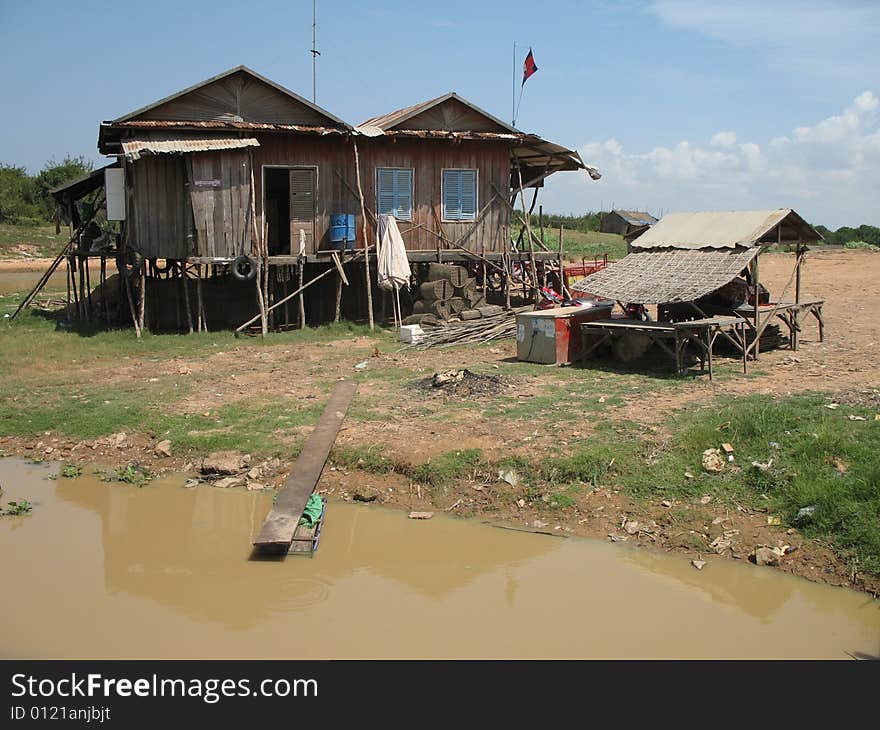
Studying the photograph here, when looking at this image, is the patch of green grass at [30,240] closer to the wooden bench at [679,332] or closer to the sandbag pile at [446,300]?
the sandbag pile at [446,300]

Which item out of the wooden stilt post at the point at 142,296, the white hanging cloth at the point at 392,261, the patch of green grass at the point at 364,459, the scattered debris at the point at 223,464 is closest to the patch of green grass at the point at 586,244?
the white hanging cloth at the point at 392,261

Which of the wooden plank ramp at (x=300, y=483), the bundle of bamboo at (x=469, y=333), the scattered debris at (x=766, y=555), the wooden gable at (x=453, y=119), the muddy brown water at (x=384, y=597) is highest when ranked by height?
the wooden gable at (x=453, y=119)

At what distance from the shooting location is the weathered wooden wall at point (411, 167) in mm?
17672

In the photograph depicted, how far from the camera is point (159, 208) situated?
16875 mm

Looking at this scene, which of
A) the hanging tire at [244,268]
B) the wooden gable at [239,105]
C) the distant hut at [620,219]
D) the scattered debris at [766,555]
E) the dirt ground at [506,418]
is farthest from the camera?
the distant hut at [620,219]

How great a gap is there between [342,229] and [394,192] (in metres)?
1.59

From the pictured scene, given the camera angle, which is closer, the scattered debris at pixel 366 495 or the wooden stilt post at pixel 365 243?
the scattered debris at pixel 366 495

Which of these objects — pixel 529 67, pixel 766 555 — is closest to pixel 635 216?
pixel 529 67

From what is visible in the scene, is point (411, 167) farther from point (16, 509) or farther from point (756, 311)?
point (16, 509)

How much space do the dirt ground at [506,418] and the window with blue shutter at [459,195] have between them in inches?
163
